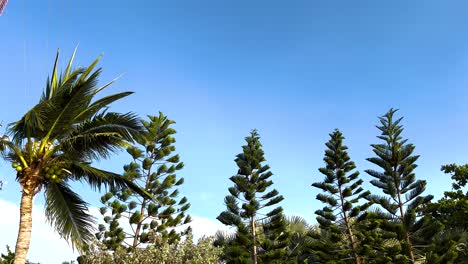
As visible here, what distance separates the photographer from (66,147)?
838 centimetres

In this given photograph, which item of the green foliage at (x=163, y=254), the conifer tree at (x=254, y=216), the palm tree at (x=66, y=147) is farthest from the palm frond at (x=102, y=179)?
the conifer tree at (x=254, y=216)

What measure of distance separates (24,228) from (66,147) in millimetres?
1713

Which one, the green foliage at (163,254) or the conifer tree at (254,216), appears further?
the conifer tree at (254,216)

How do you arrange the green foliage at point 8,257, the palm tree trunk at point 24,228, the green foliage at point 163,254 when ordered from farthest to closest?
the green foliage at point 8,257
the green foliage at point 163,254
the palm tree trunk at point 24,228

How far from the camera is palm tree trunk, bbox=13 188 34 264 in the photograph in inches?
280

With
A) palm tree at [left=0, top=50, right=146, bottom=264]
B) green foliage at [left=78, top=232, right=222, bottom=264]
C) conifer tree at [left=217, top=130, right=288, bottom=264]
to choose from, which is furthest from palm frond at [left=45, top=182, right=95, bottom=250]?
conifer tree at [left=217, top=130, right=288, bottom=264]

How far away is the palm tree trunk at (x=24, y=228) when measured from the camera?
711 cm

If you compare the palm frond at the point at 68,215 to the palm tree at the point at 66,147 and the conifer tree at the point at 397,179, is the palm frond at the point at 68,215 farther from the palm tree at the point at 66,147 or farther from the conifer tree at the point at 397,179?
the conifer tree at the point at 397,179

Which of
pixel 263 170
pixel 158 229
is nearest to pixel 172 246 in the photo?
pixel 158 229

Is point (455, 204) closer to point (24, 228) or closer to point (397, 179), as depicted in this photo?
point (397, 179)

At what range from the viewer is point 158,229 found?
21.8 meters

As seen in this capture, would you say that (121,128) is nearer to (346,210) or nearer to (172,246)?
(172,246)

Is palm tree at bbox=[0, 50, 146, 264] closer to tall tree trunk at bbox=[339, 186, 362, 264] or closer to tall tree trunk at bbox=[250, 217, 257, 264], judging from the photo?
tall tree trunk at bbox=[250, 217, 257, 264]

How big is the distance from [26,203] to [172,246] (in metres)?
3.81
